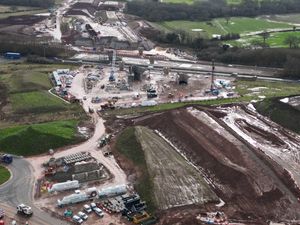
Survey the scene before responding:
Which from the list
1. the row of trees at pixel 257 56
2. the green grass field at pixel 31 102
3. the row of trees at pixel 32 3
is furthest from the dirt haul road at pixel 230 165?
the row of trees at pixel 32 3

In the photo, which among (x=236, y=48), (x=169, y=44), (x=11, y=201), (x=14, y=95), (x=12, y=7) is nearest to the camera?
(x=11, y=201)

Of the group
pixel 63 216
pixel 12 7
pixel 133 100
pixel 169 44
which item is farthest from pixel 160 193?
pixel 12 7

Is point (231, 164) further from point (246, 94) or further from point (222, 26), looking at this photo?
point (222, 26)

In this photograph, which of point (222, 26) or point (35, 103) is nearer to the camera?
point (35, 103)

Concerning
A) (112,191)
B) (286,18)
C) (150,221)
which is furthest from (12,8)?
(150,221)

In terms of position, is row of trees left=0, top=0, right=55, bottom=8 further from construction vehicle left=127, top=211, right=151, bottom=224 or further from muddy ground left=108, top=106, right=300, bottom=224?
construction vehicle left=127, top=211, right=151, bottom=224

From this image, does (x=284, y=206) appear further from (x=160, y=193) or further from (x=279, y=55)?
(x=279, y=55)
